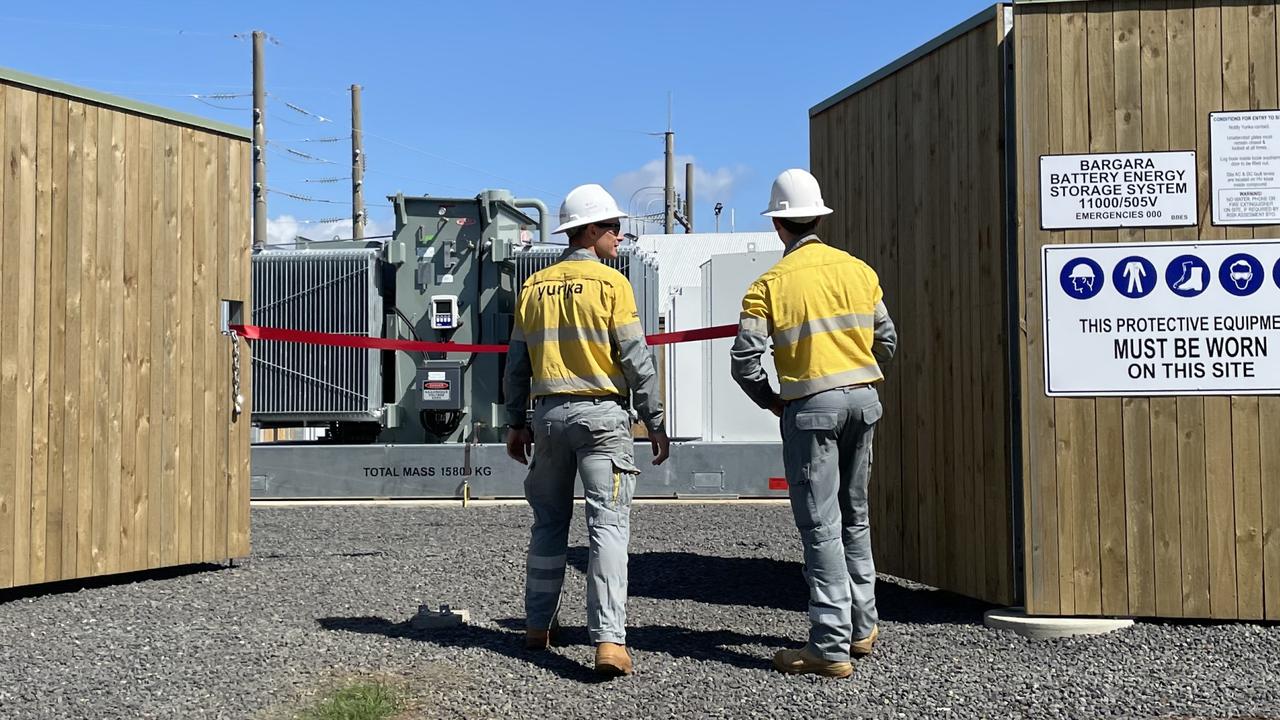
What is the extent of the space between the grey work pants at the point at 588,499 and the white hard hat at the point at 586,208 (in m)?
0.76

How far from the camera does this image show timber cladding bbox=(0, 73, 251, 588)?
6.66 meters

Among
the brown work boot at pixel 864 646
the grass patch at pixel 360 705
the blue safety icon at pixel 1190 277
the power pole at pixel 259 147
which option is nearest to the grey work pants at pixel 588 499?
the grass patch at pixel 360 705

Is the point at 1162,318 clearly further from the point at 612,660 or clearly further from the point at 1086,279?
the point at 612,660

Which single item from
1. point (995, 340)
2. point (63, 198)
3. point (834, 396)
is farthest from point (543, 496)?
point (63, 198)

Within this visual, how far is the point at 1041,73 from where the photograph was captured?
5.60 metres

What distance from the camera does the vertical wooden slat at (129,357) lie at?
7199 millimetres

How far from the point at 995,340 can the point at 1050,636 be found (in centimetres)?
134

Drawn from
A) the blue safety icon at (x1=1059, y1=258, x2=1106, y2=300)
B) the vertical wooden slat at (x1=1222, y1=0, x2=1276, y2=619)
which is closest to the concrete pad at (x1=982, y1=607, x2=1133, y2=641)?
the vertical wooden slat at (x1=1222, y1=0, x2=1276, y2=619)

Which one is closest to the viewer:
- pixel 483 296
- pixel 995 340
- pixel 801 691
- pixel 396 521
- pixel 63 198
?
pixel 801 691

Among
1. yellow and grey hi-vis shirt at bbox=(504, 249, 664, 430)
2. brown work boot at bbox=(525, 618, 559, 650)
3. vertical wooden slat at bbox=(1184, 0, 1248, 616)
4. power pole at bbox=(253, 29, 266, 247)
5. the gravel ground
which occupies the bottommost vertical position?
the gravel ground

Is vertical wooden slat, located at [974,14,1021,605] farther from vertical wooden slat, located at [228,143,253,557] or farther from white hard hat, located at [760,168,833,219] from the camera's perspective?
vertical wooden slat, located at [228,143,253,557]

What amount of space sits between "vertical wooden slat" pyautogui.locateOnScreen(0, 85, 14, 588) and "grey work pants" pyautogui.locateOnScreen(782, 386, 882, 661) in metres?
4.19

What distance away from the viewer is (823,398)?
4.86 m

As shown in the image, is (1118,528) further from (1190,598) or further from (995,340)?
(995,340)
